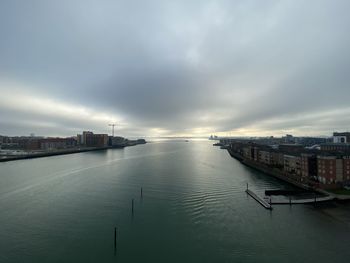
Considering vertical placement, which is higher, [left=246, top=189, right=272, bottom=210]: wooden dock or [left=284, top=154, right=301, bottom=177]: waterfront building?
[left=284, top=154, right=301, bottom=177]: waterfront building

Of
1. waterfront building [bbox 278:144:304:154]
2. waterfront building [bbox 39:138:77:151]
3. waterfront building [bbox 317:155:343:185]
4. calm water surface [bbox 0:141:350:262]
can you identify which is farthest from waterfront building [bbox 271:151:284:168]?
waterfront building [bbox 39:138:77:151]

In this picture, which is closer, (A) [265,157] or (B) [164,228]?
(B) [164,228]

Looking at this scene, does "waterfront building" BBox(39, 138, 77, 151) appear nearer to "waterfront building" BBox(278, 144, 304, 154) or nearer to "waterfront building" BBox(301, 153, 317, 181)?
"waterfront building" BBox(278, 144, 304, 154)

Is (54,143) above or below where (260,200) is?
above

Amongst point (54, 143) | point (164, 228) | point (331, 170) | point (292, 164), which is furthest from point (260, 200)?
point (54, 143)

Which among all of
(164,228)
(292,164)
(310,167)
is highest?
(310,167)

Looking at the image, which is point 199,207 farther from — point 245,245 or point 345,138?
point 345,138

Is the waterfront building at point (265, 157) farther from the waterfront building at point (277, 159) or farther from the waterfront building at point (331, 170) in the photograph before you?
the waterfront building at point (331, 170)

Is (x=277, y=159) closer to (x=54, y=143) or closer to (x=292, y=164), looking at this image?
(x=292, y=164)

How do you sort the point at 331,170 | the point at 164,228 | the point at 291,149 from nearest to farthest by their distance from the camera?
→ the point at 164,228 < the point at 331,170 < the point at 291,149

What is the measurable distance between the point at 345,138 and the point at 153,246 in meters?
67.9

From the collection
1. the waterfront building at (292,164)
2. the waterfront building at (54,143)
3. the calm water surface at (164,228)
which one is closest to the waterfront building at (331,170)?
the waterfront building at (292,164)

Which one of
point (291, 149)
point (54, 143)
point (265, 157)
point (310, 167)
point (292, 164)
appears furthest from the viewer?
point (54, 143)

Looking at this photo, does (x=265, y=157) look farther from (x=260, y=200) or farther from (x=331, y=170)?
(x=260, y=200)
